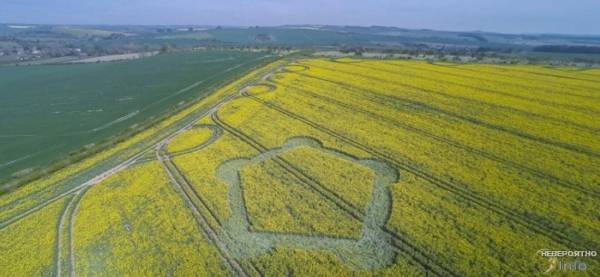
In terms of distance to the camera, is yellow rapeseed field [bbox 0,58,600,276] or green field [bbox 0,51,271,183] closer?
yellow rapeseed field [bbox 0,58,600,276]

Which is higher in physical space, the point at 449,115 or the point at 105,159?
the point at 449,115

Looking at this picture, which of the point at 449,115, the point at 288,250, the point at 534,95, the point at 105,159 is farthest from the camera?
the point at 534,95

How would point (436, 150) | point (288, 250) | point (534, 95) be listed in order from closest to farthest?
point (288, 250) → point (436, 150) → point (534, 95)

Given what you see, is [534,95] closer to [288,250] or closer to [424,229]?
[424,229]

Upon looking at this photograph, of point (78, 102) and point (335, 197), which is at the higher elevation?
point (335, 197)

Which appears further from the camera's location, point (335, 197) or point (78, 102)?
point (78, 102)

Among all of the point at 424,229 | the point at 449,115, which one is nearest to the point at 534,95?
the point at 449,115

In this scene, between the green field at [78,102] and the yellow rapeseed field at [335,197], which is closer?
the yellow rapeseed field at [335,197]

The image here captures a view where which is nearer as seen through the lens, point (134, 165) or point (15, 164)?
point (134, 165)
